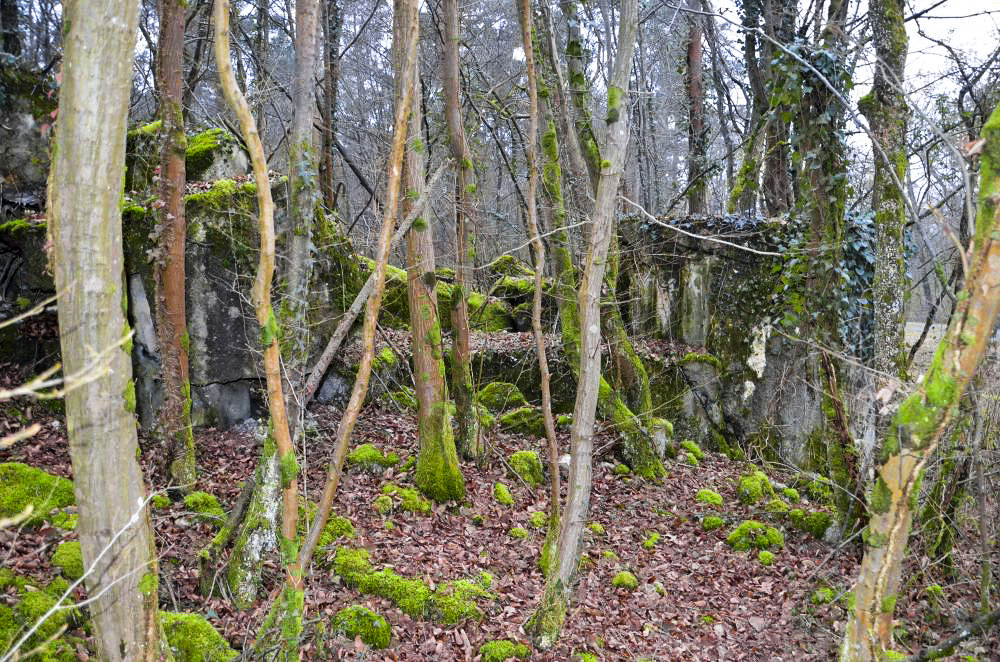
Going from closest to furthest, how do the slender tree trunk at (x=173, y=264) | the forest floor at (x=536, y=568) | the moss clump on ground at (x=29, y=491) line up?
the moss clump on ground at (x=29, y=491) < the forest floor at (x=536, y=568) < the slender tree trunk at (x=173, y=264)

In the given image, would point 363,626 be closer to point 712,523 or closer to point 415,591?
point 415,591

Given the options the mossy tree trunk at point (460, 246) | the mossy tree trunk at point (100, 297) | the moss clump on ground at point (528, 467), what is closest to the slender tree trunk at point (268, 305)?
the mossy tree trunk at point (100, 297)

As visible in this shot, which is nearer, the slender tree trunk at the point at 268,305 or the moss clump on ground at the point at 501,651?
the slender tree trunk at the point at 268,305

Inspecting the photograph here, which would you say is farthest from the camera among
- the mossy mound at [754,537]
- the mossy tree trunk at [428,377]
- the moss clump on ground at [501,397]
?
the moss clump on ground at [501,397]

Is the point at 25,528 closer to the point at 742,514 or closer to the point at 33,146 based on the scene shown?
the point at 33,146

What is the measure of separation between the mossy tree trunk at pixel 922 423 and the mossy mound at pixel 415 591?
3.16 meters

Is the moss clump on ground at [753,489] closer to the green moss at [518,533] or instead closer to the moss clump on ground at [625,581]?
the moss clump on ground at [625,581]

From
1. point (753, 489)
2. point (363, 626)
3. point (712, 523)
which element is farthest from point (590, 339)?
point (753, 489)

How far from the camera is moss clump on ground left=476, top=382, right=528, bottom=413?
10.5 meters

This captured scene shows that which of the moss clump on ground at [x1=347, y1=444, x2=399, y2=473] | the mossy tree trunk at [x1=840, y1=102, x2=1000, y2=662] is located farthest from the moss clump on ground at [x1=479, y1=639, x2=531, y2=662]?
the moss clump on ground at [x1=347, y1=444, x2=399, y2=473]

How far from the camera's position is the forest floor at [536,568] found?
558 centimetres

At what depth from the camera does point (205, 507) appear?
6.58 metres

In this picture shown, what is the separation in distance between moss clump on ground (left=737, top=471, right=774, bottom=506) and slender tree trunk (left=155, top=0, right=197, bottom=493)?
22.8 ft

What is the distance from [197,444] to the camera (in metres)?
8.09
